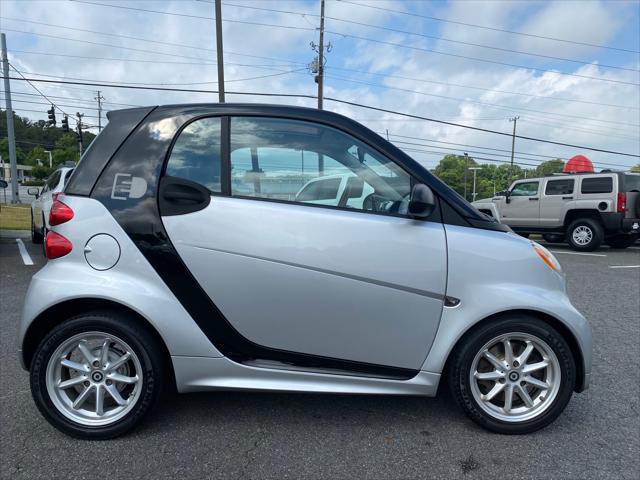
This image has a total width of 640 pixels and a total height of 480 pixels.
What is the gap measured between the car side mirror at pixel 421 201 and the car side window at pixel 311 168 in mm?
109

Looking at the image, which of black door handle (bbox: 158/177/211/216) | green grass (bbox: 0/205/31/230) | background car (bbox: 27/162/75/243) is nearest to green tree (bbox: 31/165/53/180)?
green grass (bbox: 0/205/31/230)

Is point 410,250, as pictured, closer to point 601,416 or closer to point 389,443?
point 389,443

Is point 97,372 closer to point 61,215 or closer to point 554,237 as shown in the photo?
point 61,215

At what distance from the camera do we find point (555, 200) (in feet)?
38.7

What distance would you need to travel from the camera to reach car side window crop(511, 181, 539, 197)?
12.4 metres

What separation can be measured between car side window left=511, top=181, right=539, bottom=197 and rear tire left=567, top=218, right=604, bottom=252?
5.19 ft

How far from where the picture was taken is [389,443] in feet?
7.59

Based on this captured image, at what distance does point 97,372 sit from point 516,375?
225cm

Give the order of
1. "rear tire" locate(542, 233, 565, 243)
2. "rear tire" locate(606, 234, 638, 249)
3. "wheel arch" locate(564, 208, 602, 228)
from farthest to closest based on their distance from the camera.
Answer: "rear tire" locate(542, 233, 565, 243)
"rear tire" locate(606, 234, 638, 249)
"wheel arch" locate(564, 208, 602, 228)

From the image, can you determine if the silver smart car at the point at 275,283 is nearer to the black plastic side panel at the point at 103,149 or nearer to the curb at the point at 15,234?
the black plastic side panel at the point at 103,149

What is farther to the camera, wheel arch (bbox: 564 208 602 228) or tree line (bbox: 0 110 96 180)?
tree line (bbox: 0 110 96 180)

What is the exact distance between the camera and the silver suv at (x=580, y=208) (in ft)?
34.8

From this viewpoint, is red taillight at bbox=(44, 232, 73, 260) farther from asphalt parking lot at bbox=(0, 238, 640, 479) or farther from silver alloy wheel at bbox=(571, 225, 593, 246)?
silver alloy wheel at bbox=(571, 225, 593, 246)

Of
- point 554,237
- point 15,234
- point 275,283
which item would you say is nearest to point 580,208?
point 554,237
